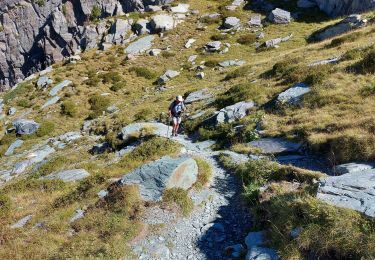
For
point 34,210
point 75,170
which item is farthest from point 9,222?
point 75,170

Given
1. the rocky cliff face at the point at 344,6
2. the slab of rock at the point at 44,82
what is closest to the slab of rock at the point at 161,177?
the slab of rock at the point at 44,82

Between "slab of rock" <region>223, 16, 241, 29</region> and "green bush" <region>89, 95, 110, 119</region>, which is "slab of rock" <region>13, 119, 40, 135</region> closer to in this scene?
"green bush" <region>89, 95, 110, 119</region>

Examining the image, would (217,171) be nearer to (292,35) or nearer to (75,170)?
(75,170)

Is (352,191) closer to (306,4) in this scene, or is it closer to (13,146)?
(13,146)

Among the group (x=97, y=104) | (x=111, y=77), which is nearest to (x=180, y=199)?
(x=97, y=104)

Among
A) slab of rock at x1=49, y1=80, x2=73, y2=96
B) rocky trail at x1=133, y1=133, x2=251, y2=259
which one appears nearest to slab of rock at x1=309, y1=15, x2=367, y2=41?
slab of rock at x1=49, y1=80, x2=73, y2=96
